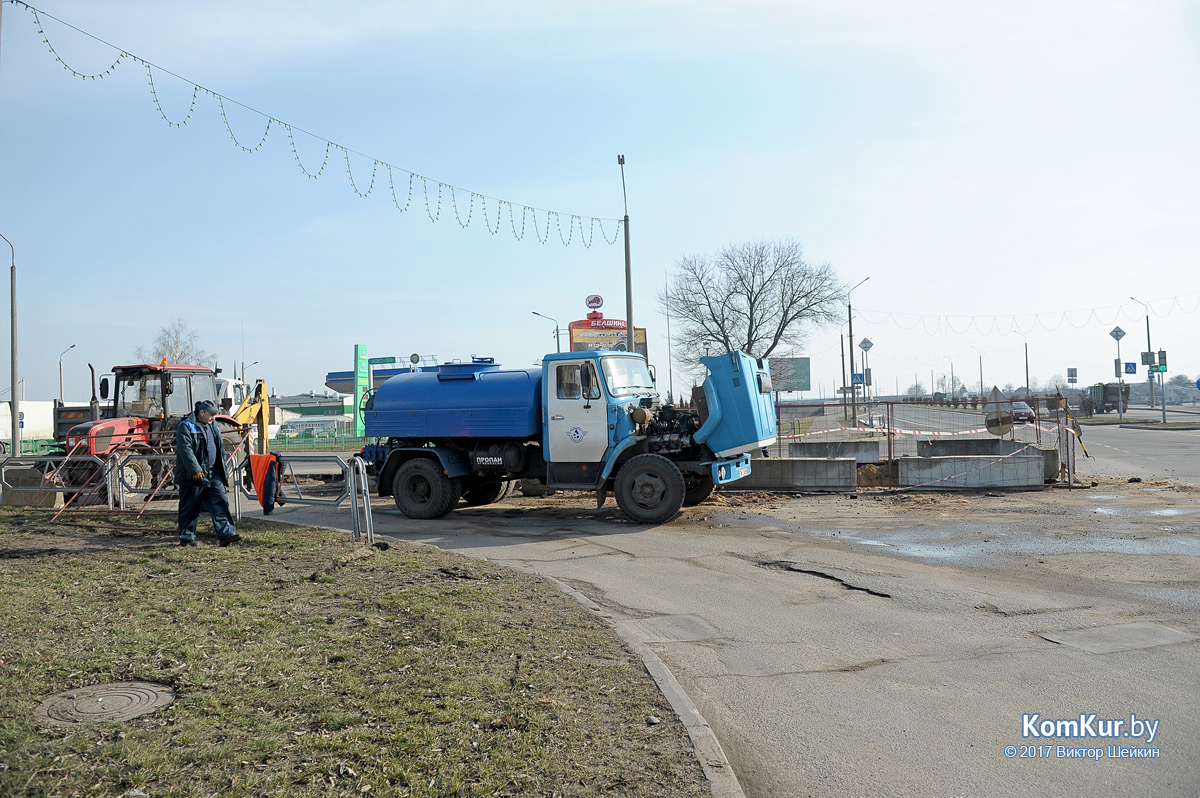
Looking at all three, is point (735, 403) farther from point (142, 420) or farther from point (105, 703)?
point (142, 420)

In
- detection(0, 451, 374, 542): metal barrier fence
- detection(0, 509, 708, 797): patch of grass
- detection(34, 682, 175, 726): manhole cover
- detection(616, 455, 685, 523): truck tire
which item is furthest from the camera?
detection(616, 455, 685, 523): truck tire

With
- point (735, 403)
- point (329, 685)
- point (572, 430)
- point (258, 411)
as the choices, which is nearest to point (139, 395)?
point (258, 411)

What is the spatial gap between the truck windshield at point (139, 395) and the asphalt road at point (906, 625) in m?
6.60

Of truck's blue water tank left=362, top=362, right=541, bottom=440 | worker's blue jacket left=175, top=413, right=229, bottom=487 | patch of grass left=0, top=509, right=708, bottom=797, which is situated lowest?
patch of grass left=0, top=509, right=708, bottom=797

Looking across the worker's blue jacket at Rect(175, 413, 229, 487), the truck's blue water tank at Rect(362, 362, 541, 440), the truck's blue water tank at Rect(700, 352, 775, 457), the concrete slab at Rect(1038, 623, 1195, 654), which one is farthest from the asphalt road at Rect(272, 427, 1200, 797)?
the worker's blue jacket at Rect(175, 413, 229, 487)

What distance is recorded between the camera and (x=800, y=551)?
1032cm

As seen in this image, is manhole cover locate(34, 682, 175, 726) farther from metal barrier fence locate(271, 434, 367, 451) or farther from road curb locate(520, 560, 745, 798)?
metal barrier fence locate(271, 434, 367, 451)

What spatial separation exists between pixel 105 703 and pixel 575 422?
9303mm

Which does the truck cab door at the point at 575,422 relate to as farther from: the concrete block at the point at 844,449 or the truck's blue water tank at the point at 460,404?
the concrete block at the point at 844,449

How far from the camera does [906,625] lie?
6.85 m

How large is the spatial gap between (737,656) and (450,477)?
8.77 m

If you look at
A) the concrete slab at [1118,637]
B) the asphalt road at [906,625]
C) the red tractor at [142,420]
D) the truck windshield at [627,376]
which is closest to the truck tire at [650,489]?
the asphalt road at [906,625]

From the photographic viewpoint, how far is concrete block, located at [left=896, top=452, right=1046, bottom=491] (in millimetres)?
15883

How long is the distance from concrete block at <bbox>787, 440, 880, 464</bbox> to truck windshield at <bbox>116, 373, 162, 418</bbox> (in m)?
15.2
